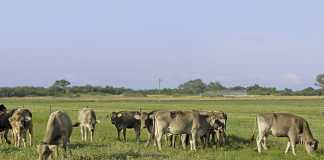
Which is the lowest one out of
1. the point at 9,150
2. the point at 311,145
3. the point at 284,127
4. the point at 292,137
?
the point at 311,145

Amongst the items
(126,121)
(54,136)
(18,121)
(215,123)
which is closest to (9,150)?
(18,121)

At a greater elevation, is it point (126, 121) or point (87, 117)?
point (87, 117)

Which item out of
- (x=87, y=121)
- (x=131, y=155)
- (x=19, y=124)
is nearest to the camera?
(x=131, y=155)

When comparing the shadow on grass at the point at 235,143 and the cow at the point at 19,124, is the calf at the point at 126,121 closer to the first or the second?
the shadow on grass at the point at 235,143

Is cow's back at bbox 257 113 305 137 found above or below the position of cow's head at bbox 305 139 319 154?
above

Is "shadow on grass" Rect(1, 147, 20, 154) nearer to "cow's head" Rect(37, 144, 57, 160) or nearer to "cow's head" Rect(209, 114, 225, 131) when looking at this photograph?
"cow's head" Rect(37, 144, 57, 160)

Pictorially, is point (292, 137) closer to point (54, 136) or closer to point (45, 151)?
point (54, 136)

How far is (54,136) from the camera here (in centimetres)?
1906

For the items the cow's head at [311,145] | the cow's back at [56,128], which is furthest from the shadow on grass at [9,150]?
the cow's head at [311,145]

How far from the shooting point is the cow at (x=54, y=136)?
1781cm

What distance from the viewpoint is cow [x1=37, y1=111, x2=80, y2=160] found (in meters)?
17.8

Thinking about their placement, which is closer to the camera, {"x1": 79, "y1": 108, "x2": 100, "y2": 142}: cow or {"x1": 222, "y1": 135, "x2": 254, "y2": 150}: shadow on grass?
{"x1": 222, "y1": 135, "x2": 254, "y2": 150}: shadow on grass

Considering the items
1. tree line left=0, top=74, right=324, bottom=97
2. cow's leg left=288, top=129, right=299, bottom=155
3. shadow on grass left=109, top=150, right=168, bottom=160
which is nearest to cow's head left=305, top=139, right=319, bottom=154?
cow's leg left=288, top=129, right=299, bottom=155


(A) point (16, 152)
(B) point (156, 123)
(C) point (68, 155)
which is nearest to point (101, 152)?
(C) point (68, 155)
